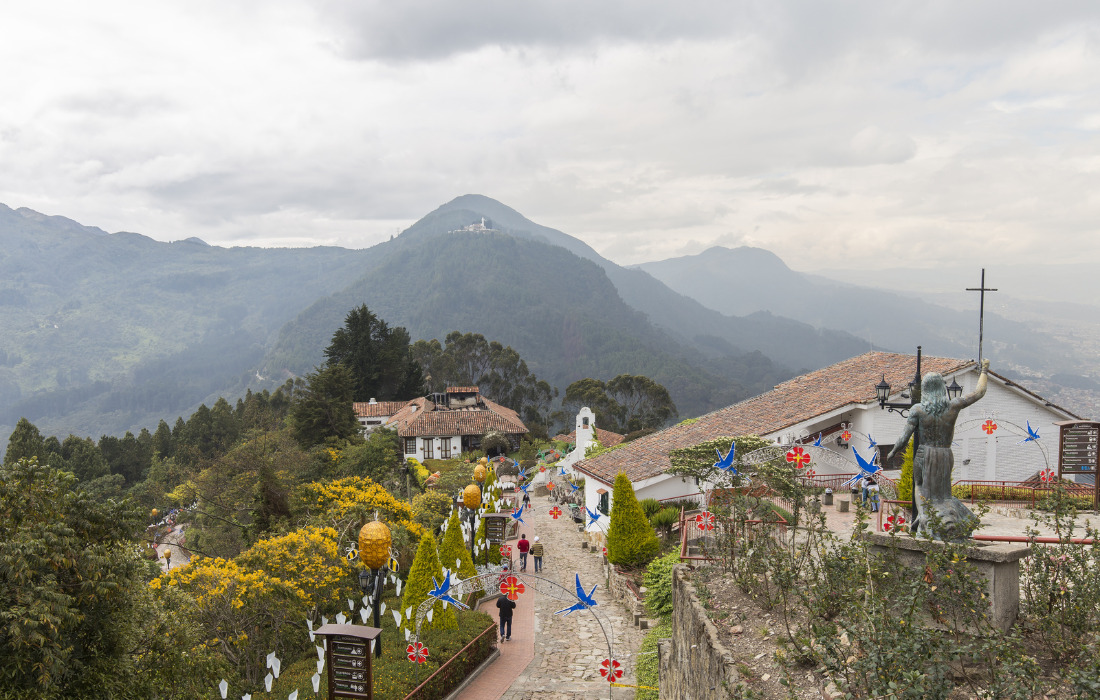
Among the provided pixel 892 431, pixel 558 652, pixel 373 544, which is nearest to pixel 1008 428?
pixel 892 431

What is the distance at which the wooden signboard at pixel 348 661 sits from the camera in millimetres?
8719

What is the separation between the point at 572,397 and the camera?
241 ft

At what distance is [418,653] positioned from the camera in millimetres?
10250

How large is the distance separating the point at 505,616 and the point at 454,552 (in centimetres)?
197

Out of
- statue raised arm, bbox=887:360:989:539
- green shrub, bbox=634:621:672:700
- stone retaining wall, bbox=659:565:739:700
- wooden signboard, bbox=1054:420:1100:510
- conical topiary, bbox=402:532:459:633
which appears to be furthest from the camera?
wooden signboard, bbox=1054:420:1100:510

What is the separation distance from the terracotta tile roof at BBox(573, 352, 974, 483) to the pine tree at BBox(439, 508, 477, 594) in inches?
237

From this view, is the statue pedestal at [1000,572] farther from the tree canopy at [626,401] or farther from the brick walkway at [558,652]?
the tree canopy at [626,401]

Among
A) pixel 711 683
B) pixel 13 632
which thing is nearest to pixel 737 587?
pixel 711 683

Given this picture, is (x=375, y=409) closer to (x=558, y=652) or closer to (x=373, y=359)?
(x=373, y=359)

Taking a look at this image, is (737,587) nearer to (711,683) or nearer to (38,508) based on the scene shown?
(711,683)

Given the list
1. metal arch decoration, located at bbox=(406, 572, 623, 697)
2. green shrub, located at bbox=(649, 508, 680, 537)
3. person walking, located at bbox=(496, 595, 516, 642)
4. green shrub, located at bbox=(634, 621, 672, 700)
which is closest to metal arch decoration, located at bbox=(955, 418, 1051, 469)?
green shrub, located at bbox=(649, 508, 680, 537)

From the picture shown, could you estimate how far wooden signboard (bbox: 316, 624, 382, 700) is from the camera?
872 cm

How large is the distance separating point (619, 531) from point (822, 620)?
949cm

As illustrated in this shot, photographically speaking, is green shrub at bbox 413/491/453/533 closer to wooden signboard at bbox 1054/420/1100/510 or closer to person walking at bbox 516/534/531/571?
person walking at bbox 516/534/531/571
